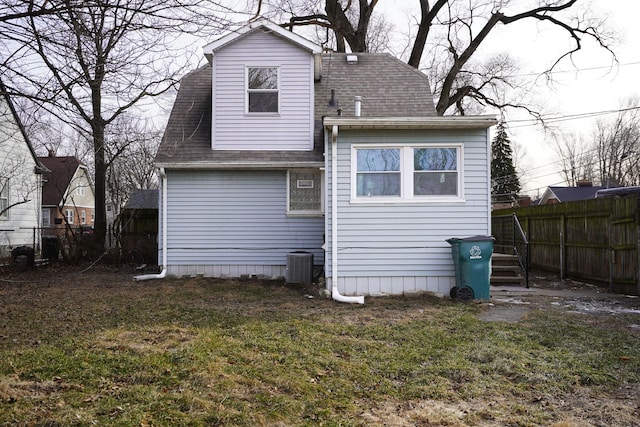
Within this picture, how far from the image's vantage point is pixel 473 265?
9.11 m

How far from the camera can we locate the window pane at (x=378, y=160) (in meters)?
9.56

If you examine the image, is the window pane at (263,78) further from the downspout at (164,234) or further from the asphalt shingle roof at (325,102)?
the downspout at (164,234)

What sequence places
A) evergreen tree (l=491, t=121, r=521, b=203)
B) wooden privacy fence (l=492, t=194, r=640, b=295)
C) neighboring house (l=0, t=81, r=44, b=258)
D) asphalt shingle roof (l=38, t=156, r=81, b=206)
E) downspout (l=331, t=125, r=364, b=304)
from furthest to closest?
evergreen tree (l=491, t=121, r=521, b=203) < asphalt shingle roof (l=38, t=156, r=81, b=206) < neighboring house (l=0, t=81, r=44, b=258) < wooden privacy fence (l=492, t=194, r=640, b=295) < downspout (l=331, t=125, r=364, b=304)

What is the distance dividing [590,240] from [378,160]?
18.0 ft

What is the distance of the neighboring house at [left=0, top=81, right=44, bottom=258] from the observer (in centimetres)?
1694

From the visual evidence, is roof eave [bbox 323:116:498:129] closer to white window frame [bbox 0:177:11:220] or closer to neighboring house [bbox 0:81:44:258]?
neighboring house [bbox 0:81:44:258]

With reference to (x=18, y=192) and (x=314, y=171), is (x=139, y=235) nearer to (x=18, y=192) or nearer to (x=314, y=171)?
(x=18, y=192)

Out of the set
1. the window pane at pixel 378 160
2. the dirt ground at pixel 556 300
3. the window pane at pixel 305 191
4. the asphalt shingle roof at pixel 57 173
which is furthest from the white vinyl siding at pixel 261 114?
the asphalt shingle roof at pixel 57 173

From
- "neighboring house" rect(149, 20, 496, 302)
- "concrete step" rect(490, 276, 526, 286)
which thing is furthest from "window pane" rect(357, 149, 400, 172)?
"concrete step" rect(490, 276, 526, 286)

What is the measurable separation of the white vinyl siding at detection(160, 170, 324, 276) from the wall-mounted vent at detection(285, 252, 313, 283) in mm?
849

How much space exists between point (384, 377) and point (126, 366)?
2.41m

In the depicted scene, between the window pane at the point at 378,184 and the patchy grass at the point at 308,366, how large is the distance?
233cm

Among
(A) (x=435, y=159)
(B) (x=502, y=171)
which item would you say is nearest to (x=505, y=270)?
(A) (x=435, y=159)

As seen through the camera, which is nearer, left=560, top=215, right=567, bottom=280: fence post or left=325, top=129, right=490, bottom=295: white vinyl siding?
left=325, top=129, right=490, bottom=295: white vinyl siding
